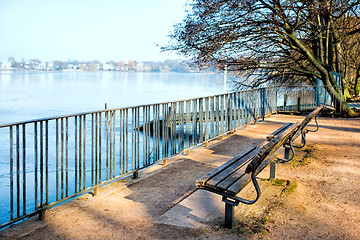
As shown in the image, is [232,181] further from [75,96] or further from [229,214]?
[75,96]

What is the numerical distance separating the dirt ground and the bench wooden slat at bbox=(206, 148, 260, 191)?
0.48 m

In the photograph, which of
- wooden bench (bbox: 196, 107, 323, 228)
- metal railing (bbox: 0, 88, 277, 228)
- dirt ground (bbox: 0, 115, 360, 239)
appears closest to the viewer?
wooden bench (bbox: 196, 107, 323, 228)

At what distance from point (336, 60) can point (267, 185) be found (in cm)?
1664

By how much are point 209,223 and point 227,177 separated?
1.79 feet

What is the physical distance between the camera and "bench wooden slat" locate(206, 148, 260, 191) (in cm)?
361

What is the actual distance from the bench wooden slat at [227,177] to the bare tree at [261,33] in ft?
33.9

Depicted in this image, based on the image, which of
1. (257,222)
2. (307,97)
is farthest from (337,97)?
(257,222)

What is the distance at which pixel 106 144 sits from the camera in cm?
495

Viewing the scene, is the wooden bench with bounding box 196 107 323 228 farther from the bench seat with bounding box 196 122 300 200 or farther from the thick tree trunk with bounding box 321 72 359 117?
the thick tree trunk with bounding box 321 72 359 117

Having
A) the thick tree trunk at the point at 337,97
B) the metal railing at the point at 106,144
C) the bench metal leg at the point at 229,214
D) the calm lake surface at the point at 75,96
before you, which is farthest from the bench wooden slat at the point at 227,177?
the calm lake surface at the point at 75,96

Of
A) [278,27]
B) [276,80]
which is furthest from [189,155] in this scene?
[276,80]

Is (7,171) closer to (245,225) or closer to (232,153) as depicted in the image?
(232,153)

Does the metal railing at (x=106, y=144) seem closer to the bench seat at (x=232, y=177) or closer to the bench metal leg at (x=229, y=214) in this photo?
the bench seat at (x=232, y=177)

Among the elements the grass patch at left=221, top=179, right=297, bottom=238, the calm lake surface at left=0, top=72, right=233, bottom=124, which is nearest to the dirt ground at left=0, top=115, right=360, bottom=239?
the grass patch at left=221, top=179, right=297, bottom=238
